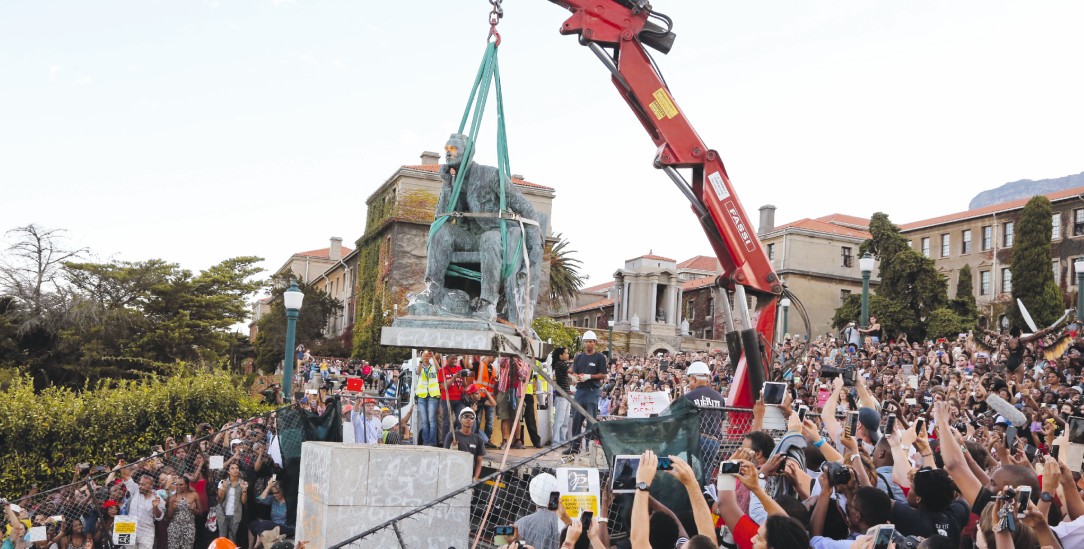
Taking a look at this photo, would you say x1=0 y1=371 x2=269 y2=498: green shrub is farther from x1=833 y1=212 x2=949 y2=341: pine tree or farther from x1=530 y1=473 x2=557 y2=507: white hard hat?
x1=833 y1=212 x2=949 y2=341: pine tree

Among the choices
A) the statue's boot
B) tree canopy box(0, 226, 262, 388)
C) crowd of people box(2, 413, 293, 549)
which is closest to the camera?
the statue's boot

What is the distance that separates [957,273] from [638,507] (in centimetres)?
5654

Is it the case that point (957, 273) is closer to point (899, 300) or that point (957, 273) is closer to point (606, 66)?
point (899, 300)

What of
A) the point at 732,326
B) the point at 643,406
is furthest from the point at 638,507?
the point at 732,326

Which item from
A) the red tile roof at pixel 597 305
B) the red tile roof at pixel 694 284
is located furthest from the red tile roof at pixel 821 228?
the red tile roof at pixel 597 305

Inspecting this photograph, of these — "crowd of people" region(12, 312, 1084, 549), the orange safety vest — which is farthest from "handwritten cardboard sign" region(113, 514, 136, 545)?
the orange safety vest

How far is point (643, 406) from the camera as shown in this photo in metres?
8.89

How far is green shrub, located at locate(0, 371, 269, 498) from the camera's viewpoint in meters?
15.6

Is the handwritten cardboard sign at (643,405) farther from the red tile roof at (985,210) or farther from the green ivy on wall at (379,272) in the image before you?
the red tile roof at (985,210)

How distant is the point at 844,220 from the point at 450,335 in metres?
63.5

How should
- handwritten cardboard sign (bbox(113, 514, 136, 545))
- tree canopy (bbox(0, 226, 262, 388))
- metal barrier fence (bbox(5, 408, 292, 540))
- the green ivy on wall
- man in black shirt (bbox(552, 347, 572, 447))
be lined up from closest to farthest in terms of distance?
handwritten cardboard sign (bbox(113, 514, 136, 545))
metal barrier fence (bbox(5, 408, 292, 540))
man in black shirt (bbox(552, 347, 572, 447))
tree canopy (bbox(0, 226, 262, 388))
the green ivy on wall

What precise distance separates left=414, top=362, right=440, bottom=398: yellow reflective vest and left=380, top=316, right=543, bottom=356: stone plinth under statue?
109 inches

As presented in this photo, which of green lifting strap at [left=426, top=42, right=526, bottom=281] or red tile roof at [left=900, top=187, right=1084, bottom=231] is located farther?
red tile roof at [left=900, top=187, right=1084, bottom=231]

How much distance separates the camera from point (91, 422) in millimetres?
16188
